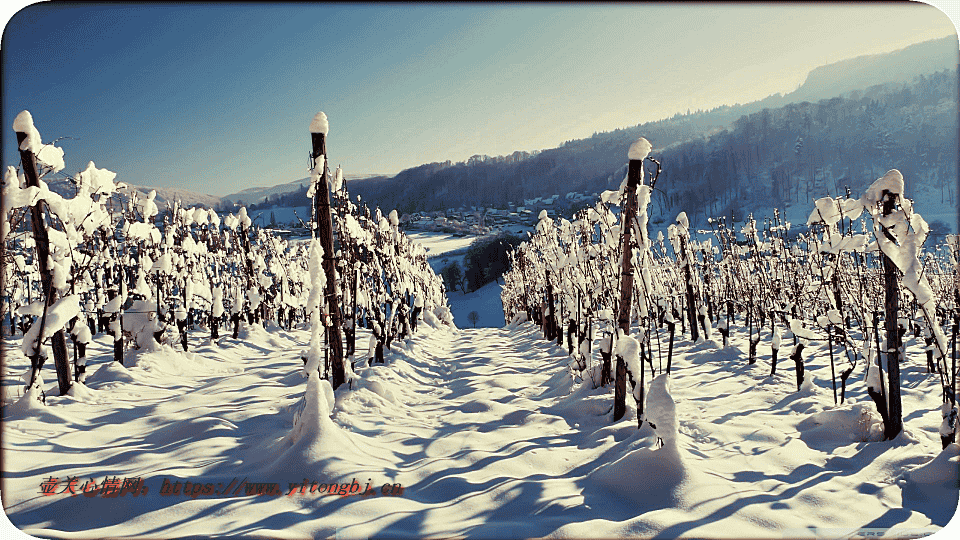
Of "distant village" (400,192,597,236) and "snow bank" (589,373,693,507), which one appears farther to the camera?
"distant village" (400,192,597,236)

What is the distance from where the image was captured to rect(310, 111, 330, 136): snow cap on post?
5.07 meters

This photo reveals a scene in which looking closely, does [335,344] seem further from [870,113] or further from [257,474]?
[870,113]

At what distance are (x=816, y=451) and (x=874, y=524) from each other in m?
1.69

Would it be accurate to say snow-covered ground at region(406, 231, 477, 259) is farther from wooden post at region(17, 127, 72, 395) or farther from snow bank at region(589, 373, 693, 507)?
snow bank at region(589, 373, 693, 507)

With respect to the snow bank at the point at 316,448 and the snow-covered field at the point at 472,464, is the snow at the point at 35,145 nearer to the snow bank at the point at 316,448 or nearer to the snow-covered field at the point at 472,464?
the snow-covered field at the point at 472,464

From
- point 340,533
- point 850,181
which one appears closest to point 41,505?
point 340,533

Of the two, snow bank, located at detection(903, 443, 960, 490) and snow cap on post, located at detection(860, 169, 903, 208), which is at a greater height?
snow cap on post, located at detection(860, 169, 903, 208)

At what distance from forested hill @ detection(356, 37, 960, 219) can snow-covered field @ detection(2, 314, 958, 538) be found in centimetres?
271

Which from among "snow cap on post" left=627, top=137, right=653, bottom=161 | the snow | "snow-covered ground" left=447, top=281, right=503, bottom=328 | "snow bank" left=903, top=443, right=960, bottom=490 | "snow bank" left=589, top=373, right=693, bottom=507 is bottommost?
"snow-covered ground" left=447, top=281, right=503, bottom=328

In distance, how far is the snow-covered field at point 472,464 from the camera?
8.48ft

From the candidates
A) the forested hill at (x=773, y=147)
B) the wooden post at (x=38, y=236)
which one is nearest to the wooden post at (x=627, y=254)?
the forested hill at (x=773, y=147)

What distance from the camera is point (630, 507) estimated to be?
296 centimetres

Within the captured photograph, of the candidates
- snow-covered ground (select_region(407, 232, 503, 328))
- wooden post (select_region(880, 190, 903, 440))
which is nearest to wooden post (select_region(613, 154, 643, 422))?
wooden post (select_region(880, 190, 903, 440))

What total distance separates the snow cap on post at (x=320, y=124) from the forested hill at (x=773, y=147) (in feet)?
12.1
